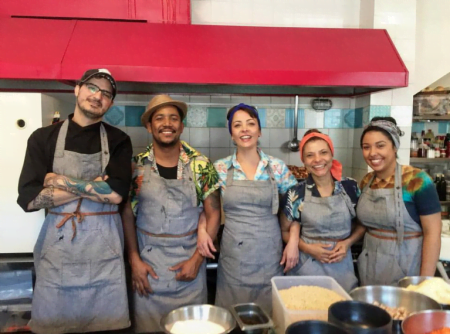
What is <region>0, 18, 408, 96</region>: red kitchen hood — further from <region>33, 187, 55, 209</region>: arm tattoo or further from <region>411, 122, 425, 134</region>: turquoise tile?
<region>411, 122, 425, 134</region>: turquoise tile

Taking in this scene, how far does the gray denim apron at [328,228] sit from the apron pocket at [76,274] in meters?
1.21

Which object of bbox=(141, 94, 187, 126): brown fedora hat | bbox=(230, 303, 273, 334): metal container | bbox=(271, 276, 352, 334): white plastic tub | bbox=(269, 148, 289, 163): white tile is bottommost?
bbox=(271, 276, 352, 334): white plastic tub

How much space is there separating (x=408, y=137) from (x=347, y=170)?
0.65 metres

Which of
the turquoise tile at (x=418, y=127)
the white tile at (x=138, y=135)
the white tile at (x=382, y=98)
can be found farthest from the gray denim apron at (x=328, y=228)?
the turquoise tile at (x=418, y=127)

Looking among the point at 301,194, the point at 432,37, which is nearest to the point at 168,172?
the point at 301,194

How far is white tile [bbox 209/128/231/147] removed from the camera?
3.66 m

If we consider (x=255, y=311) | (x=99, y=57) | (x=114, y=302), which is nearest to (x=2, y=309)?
(x=114, y=302)

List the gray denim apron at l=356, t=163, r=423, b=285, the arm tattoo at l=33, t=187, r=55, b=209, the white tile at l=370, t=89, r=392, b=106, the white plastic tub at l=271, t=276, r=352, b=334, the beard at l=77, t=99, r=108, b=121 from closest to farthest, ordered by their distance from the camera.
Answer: the white plastic tub at l=271, t=276, r=352, b=334 < the arm tattoo at l=33, t=187, r=55, b=209 < the beard at l=77, t=99, r=108, b=121 < the gray denim apron at l=356, t=163, r=423, b=285 < the white tile at l=370, t=89, r=392, b=106

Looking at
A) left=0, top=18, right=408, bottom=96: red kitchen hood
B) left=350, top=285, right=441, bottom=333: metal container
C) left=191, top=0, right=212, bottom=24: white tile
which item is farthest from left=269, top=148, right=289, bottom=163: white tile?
left=350, top=285, right=441, bottom=333: metal container

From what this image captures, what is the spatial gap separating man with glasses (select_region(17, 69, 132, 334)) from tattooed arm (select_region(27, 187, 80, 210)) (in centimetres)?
1

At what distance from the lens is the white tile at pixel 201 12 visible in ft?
11.3

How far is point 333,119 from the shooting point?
377 cm

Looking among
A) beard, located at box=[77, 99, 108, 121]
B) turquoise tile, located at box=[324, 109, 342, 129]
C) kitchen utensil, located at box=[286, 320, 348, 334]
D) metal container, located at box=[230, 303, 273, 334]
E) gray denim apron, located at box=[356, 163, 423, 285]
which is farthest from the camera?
turquoise tile, located at box=[324, 109, 342, 129]

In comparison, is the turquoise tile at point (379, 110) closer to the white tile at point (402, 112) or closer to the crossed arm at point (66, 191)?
the white tile at point (402, 112)
